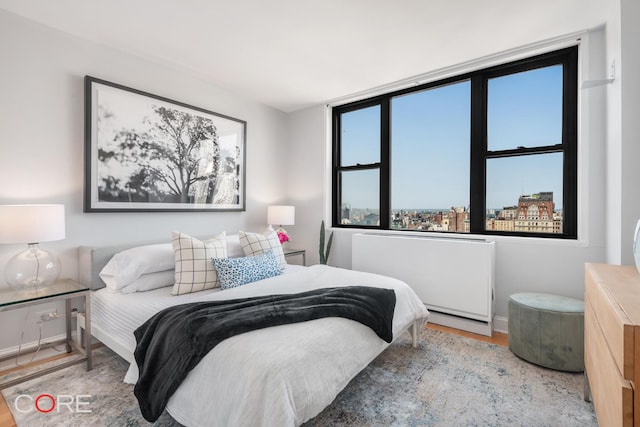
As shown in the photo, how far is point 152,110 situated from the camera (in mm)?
2896

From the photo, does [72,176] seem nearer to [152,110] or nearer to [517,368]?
[152,110]

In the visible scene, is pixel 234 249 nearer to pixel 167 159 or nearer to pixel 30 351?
pixel 167 159

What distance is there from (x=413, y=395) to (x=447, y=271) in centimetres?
141

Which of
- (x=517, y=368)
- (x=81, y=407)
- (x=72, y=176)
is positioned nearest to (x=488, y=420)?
(x=517, y=368)

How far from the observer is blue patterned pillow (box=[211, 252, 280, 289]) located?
236 centimetres

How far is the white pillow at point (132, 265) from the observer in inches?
88.6

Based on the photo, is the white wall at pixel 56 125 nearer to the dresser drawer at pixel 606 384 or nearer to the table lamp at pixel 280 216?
the table lamp at pixel 280 216

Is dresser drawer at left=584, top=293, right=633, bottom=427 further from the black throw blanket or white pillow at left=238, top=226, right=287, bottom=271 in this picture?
white pillow at left=238, top=226, right=287, bottom=271

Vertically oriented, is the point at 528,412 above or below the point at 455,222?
below

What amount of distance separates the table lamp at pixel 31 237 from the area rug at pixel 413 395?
68cm

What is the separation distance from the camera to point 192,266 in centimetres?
233

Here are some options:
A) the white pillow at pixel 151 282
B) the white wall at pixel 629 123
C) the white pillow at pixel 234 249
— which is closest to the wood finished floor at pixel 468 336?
the white pillow at pixel 151 282

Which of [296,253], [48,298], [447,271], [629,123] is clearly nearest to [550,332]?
[447,271]

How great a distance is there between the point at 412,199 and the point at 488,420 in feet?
7.89
